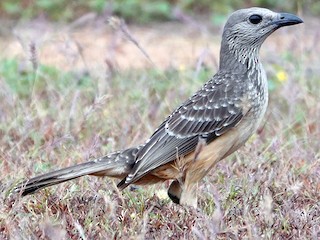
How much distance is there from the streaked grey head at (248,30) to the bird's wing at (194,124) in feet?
0.67

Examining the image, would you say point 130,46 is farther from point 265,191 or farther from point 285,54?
point 265,191

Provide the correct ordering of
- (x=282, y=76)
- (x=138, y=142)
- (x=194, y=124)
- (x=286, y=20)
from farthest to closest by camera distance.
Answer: (x=282, y=76), (x=138, y=142), (x=286, y=20), (x=194, y=124)

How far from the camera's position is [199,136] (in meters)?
6.78

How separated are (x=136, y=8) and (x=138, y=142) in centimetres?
478

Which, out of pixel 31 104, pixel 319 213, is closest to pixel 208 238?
pixel 319 213

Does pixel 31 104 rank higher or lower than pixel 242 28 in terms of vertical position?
A: lower

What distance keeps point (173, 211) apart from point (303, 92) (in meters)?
2.95

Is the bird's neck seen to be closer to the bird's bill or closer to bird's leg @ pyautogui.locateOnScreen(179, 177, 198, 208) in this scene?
the bird's bill

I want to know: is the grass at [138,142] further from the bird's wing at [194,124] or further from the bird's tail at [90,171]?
the bird's wing at [194,124]

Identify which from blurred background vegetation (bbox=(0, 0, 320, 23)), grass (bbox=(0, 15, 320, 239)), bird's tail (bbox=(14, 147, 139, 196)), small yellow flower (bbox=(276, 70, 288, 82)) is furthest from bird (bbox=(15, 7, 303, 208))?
blurred background vegetation (bbox=(0, 0, 320, 23))

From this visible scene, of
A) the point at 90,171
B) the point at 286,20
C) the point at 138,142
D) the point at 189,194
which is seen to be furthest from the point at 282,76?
the point at 90,171

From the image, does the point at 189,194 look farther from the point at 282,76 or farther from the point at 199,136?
the point at 282,76

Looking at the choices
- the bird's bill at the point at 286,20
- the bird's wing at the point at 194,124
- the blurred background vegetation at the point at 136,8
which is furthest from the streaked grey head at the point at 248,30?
A: the blurred background vegetation at the point at 136,8

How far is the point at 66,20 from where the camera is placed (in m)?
12.4
